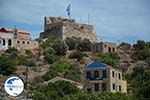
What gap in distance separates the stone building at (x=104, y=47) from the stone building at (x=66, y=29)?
7.49m

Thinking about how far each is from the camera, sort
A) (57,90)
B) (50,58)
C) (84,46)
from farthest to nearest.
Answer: (84,46), (50,58), (57,90)

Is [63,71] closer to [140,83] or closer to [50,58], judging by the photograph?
[50,58]

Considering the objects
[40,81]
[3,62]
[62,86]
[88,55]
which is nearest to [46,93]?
[62,86]

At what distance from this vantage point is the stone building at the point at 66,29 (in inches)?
3681

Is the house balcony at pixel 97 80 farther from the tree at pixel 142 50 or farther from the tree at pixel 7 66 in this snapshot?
the tree at pixel 142 50

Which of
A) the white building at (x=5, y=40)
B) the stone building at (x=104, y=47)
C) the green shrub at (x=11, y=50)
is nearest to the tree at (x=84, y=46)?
the stone building at (x=104, y=47)

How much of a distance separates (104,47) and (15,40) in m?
13.1

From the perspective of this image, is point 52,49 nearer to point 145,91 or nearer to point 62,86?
point 62,86

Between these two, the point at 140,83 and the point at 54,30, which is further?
the point at 54,30

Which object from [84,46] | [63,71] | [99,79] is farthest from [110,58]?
[99,79]

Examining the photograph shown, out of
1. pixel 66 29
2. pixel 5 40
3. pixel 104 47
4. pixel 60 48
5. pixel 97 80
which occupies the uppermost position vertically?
pixel 66 29

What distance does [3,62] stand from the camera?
72500 mm

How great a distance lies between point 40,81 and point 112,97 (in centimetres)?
2462

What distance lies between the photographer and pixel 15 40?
8694 centimetres
